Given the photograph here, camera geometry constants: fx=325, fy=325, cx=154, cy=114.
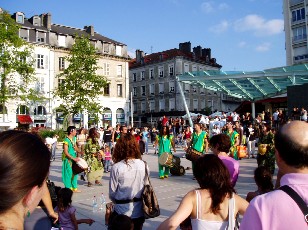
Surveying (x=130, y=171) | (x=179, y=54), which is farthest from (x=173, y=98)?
(x=130, y=171)

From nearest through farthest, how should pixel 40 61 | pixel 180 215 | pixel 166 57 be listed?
pixel 180 215 < pixel 40 61 < pixel 166 57

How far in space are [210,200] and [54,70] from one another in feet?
154

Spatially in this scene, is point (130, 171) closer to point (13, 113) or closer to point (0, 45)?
point (0, 45)

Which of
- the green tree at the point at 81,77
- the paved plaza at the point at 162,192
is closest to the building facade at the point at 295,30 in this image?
the green tree at the point at 81,77

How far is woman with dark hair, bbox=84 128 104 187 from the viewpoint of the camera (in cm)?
998

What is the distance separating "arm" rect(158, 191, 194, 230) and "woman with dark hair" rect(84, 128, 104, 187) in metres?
7.69

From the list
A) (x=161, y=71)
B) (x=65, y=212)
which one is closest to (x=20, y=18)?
(x=161, y=71)

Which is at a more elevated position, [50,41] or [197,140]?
[50,41]

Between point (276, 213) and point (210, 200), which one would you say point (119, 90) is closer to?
point (210, 200)

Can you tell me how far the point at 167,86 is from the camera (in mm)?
61625

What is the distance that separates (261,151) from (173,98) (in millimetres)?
53159

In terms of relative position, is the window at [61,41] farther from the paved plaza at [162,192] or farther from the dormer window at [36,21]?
the paved plaza at [162,192]

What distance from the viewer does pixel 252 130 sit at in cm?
1709

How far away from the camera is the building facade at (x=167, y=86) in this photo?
6069 centimetres
